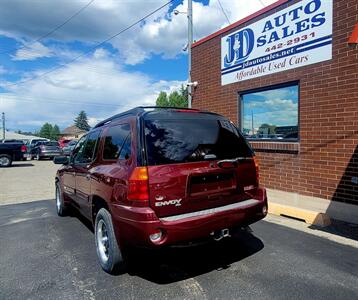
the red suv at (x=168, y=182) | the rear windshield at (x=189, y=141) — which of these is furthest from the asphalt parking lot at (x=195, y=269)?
the rear windshield at (x=189, y=141)

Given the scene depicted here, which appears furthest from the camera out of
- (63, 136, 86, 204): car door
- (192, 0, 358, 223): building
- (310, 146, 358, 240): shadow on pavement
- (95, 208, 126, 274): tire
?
(192, 0, 358, 223): building

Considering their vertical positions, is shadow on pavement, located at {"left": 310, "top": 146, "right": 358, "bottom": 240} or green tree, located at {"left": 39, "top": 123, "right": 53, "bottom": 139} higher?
green tree, located at {"left": 39, "top": 123, "right": 53, "bottom": 139}

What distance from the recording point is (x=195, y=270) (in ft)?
13.7

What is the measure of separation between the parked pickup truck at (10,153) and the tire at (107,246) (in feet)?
66.4

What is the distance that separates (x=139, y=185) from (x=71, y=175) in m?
2.87

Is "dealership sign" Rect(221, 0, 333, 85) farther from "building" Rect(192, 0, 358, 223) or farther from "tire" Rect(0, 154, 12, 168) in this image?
"tire" Rect(0, 154, 12, 168)

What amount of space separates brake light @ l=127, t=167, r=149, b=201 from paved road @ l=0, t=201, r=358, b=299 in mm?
639

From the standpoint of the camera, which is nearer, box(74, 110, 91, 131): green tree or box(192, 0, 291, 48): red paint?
box(192, 0, 291, 48): red paint

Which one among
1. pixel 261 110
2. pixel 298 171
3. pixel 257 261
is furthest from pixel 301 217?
pixel 261 110

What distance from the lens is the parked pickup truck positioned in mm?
22125

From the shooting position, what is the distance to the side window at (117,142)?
4.00 m

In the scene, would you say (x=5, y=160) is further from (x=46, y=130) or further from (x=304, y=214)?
(x=46, y=130)

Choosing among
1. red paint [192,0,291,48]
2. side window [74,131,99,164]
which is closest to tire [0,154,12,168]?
red paint [192,0,291,48]

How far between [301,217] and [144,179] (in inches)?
156
